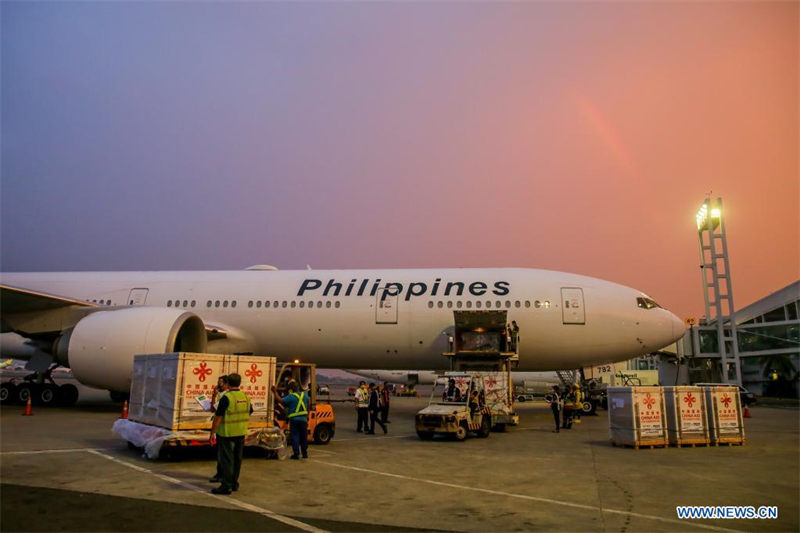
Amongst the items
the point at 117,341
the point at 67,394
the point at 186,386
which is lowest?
the point at 67,394

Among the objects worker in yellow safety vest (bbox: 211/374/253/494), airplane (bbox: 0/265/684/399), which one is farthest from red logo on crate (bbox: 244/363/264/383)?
airplane (bbox: 0/265/684/399)

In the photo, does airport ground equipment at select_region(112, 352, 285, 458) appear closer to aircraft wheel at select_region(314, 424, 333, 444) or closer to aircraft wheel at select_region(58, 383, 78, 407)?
aircraft wheel at select_region(314, 424, 333, 444)

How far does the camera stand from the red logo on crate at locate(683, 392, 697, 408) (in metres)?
13.0

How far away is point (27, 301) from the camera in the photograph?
1744cm

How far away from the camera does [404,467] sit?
9375mm

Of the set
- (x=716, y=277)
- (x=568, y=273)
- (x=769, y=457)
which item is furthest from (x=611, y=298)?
(x=716, y=277)

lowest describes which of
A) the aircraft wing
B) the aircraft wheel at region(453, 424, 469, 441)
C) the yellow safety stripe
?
the aircraft wheel at region(453, 424, 469, 441)

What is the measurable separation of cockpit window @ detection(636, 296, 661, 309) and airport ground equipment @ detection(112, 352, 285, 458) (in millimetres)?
12904

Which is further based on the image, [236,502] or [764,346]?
[764,346]

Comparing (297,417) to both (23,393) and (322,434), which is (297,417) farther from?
(23,393)

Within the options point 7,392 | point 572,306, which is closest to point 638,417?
point 572,306

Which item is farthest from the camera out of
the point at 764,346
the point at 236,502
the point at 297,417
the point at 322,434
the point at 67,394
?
the point at 764,346

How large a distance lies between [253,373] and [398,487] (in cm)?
449

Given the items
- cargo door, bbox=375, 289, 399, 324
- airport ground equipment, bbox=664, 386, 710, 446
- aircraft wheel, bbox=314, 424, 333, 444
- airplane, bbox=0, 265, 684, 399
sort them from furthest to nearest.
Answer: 1. cargo door, bbox=375, 289, 399, 324
2. airplane, bbox=0, 265, 684, 399
3. airport ground equipment, bbox=664, 386, 710, 446
4. aircraft wheel, bbox=314, 424, 333, 444
